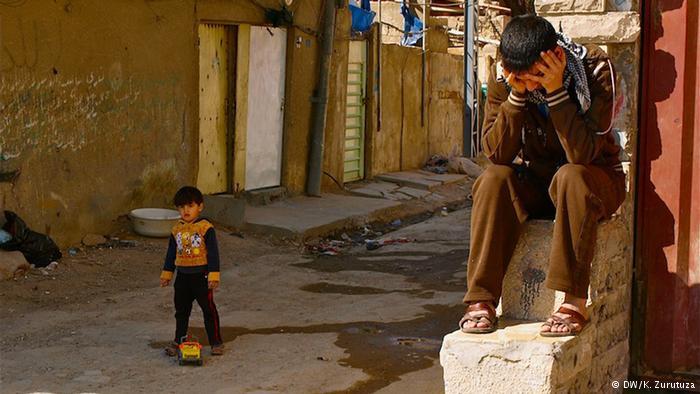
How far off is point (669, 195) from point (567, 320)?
1325mm

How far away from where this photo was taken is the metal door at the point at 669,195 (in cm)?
586

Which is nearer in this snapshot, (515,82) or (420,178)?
(515,82)

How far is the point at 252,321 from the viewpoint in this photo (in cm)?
849

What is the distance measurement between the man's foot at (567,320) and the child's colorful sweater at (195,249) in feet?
9.32

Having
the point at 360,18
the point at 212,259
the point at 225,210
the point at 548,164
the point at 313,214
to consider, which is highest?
the point at 360,18

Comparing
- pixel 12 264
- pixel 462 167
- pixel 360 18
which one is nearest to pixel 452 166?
pixel 462 167

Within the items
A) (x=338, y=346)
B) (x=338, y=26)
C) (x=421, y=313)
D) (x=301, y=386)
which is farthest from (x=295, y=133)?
(x=301, y=386)

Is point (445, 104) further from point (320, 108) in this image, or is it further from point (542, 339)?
point (542, 339)

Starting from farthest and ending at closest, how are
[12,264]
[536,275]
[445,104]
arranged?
[445,104], [12,264], [536,275]

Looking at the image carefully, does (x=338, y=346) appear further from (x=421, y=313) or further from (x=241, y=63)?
(x=241, y=63)

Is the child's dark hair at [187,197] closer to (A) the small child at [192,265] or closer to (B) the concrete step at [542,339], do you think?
(A) the small child at [192,265]

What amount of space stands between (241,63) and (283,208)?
5.56ft

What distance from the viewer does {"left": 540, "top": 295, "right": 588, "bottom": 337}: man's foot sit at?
492 centimetres

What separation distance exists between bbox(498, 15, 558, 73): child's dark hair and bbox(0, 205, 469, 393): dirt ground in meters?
2.29
